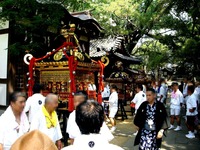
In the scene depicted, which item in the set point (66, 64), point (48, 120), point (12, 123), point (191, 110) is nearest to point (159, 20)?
point (191, 110)

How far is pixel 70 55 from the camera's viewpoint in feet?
21.3

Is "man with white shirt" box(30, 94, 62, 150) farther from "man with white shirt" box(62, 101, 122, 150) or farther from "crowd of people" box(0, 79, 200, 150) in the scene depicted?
"man with white shirt" box(62, 101, 122, 150)

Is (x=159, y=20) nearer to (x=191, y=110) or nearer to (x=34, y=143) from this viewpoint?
(x=191, y=110)

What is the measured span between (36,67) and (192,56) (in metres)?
6.26

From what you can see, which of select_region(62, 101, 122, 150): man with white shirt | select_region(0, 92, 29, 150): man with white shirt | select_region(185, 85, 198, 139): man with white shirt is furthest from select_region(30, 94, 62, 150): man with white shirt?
select_region(185, 85, 198, 139): man with white shirt

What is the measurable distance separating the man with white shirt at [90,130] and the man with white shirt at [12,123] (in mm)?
1532

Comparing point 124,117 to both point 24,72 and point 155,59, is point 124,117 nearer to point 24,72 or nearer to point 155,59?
point 155,59

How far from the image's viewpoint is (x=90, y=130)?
7.08ft

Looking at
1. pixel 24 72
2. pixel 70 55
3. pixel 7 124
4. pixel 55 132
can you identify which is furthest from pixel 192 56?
pixel 7 124

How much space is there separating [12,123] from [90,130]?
1706 millimetres

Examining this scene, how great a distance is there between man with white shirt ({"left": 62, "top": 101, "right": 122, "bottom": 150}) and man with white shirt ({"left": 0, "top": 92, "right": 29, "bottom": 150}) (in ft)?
5.03

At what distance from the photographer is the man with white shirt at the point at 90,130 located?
2.08 m

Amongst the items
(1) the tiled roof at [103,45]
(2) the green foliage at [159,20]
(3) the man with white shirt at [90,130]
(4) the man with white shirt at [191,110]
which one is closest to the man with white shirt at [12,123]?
(3) the man with white shirt at [90,130]

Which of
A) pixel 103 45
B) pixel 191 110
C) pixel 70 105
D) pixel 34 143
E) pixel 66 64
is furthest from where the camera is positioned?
pixel 103 45
